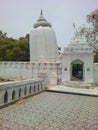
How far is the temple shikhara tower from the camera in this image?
24.8 metres

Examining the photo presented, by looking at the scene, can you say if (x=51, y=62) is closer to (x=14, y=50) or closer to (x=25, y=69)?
(x=25, y=69)

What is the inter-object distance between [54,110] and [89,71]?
1083 cm

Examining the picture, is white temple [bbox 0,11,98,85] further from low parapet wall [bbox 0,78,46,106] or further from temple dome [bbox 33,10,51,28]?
low parapet wall [bbox 0,78,46,106]

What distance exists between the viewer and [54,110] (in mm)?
7113

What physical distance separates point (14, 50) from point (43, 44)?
4283 mm

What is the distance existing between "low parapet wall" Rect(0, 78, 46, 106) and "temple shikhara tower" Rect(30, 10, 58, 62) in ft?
40.3

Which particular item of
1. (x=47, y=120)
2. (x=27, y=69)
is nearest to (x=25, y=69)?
(x=27, y=69)

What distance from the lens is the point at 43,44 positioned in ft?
82.4

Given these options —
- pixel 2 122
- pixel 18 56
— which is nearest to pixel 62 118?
pixel 2 122

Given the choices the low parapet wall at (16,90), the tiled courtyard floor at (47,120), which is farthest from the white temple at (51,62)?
the tiled courtyard floor at (47,120)

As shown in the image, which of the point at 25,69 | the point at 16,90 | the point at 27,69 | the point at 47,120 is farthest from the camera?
the point at 25,69

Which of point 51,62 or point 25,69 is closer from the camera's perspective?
point 51,62

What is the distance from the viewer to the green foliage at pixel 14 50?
84.3 ft

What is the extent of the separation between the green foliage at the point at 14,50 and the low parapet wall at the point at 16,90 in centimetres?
1396
